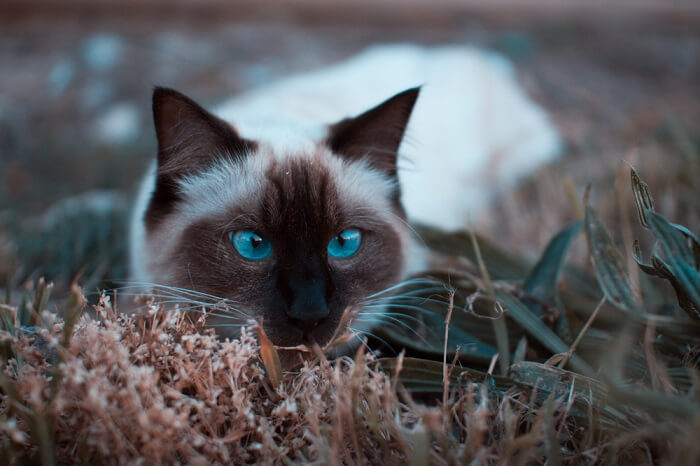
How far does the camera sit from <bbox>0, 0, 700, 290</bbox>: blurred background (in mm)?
2578

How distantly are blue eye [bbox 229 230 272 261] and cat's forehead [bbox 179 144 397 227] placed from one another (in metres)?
A: 0.06

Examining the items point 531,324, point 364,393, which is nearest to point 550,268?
point 531,324

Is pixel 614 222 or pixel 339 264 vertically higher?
pixel 339 264

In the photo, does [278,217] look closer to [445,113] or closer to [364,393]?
[364,393]

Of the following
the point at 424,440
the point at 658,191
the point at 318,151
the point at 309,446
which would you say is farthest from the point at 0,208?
the point at 658,191

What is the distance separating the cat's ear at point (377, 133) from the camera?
1514 millimetres

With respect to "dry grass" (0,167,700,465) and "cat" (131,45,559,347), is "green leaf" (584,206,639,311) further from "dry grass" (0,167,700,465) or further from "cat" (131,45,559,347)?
"cat" (131,45,559,347)

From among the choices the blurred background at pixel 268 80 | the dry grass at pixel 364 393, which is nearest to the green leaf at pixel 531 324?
the dry grass at pixel 364 393

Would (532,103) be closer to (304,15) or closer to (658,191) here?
(658,191)

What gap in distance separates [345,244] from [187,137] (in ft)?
1.89

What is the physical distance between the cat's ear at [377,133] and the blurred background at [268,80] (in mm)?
649

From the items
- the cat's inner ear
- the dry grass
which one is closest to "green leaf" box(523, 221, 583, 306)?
the dry grass

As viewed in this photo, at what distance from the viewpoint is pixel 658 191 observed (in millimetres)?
2656

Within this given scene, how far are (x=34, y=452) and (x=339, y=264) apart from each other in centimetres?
84
